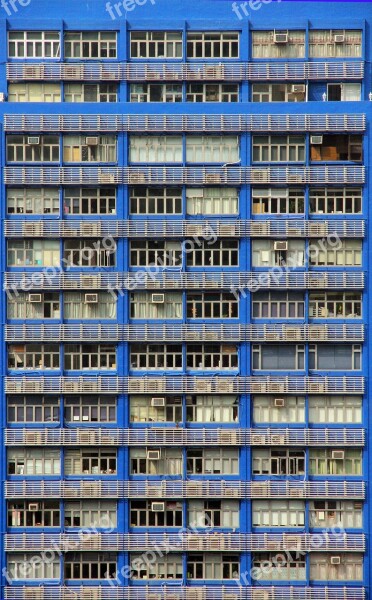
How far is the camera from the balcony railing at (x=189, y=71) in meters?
32.8

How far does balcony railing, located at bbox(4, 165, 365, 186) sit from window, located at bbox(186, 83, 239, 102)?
2628 mm

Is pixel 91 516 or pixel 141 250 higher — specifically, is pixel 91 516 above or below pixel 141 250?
below

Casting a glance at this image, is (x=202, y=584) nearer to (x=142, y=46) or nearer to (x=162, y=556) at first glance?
(x=162, y=556)

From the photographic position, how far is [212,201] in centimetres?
3306

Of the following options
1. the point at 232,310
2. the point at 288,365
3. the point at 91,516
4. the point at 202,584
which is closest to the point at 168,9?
the point at 232,310

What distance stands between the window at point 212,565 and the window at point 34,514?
5.28 m

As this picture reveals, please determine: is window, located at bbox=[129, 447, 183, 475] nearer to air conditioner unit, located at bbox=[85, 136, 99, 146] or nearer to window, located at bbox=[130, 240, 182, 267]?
window, located at bbox=[130, 240, 182, 267]

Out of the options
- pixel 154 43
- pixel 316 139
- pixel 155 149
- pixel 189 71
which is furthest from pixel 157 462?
pixel 154 43

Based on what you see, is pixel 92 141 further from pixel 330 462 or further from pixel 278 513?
pixel 278 513

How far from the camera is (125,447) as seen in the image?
32.8 m

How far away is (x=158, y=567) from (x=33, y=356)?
9178 mm

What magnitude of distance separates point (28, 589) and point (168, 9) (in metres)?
22.2

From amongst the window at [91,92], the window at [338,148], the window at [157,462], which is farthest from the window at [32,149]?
the window at [157,462]

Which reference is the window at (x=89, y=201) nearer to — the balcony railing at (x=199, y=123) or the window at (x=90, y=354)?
the balcony railing at (x=199, y=123)
